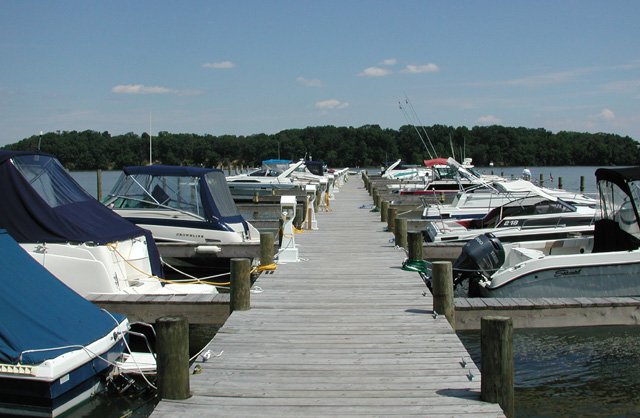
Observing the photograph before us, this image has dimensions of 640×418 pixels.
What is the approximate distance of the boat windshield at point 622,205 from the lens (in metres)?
11.8

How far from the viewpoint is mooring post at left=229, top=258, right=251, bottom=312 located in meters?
9.11

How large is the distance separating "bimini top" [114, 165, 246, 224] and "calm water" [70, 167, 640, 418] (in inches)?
243

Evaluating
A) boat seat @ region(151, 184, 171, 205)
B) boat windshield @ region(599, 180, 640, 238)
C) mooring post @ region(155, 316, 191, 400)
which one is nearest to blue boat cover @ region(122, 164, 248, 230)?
boat seat @ region(151, 184, 171, 205)

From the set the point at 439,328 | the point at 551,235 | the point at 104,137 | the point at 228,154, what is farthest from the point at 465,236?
the point at 228,154

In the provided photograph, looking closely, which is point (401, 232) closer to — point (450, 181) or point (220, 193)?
point (220, 193)

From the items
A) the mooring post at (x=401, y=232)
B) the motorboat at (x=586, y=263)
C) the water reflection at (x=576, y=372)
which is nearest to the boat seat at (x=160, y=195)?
the mooring post at (x=401, y=232)

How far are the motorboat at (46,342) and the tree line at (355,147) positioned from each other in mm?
71652

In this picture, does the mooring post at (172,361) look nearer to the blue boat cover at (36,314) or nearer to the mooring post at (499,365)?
the blue boat cover at (36,314)

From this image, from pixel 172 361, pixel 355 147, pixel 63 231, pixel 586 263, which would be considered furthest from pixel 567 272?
pixel 355 147

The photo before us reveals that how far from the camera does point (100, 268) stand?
10211 millimetres

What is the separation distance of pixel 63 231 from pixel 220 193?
589 centimetres

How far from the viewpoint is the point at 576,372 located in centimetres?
1063

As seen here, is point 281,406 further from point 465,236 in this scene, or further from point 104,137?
point 104,137

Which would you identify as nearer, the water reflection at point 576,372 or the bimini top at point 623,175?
the water reflection at point 576,372
